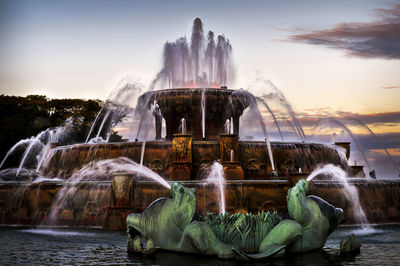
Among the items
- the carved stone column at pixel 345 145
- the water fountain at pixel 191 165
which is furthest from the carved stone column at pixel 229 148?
the carved stone column at pixel 345 145

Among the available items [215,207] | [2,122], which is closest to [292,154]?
[215,207]

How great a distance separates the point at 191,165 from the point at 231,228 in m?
9.97

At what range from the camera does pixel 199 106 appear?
23.9 m

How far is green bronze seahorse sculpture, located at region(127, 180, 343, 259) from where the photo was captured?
316 inches

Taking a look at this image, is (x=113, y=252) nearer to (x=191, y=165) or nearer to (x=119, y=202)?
(x=119, y=202)

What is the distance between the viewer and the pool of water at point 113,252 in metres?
7.80

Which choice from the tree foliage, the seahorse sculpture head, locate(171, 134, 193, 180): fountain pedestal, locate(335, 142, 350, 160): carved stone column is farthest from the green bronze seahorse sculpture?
the tree foliage

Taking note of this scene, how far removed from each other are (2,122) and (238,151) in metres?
32.3

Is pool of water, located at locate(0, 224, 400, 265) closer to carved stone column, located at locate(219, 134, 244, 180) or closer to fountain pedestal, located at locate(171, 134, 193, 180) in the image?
fountain pedestal, located at locate(171, 134, 193, 180)

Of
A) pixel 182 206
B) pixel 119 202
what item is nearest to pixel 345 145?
pixel 119 202

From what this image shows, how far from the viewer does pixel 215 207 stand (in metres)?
13.7

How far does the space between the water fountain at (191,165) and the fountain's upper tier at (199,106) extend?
50mm

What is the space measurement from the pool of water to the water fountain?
2.06m

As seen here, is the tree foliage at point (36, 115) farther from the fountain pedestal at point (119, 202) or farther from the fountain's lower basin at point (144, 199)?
the fountain pedestal at point (119, 202)
